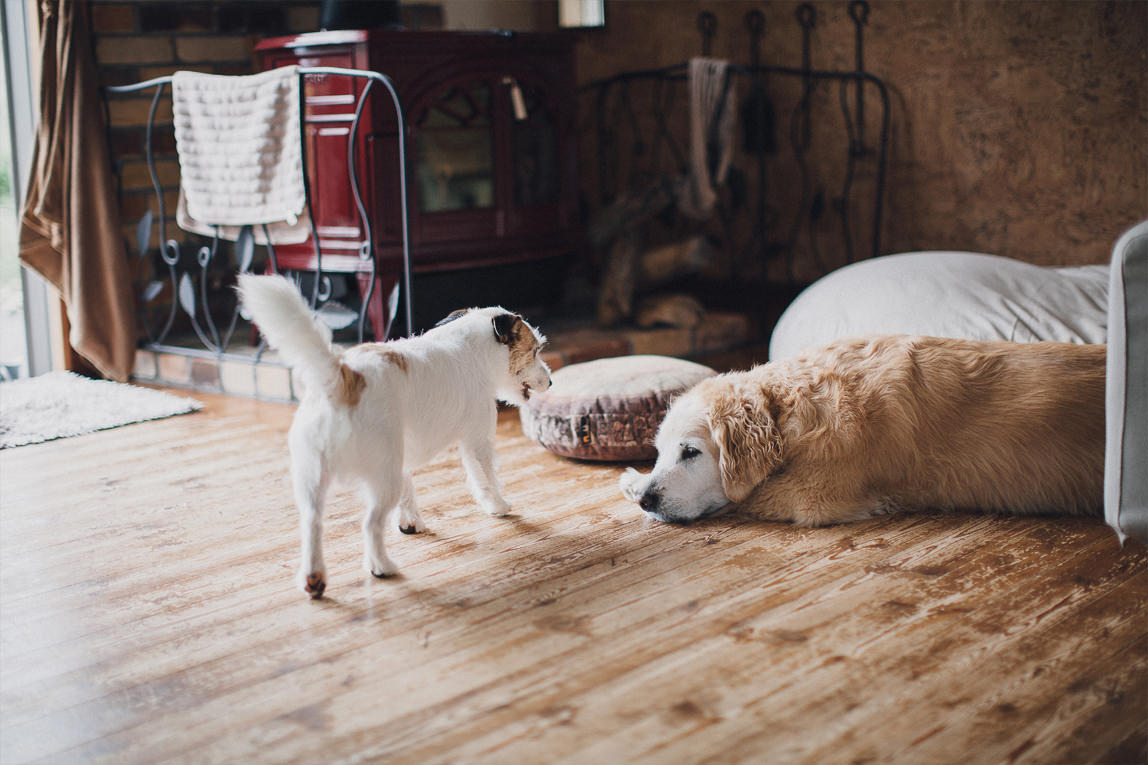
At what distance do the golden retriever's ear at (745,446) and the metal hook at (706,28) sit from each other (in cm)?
263

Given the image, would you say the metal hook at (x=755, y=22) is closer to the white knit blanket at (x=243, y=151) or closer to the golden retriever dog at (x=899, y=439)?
the white knit blanket at (x=243, y=151)

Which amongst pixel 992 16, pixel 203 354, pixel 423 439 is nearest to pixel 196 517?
pixel 423 439

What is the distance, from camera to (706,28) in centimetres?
438

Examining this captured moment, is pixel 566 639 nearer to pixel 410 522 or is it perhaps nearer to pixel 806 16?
pixel 410 522

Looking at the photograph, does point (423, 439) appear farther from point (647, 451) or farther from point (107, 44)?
point (107, 44)

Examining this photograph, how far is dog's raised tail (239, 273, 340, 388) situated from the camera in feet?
5.66

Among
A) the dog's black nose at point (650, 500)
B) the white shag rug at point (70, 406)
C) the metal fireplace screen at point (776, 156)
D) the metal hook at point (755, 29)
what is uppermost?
the metal hook at point (755, 29)

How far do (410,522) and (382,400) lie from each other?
1.45ft

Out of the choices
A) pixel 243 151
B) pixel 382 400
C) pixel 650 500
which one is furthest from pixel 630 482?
pixel 243 151

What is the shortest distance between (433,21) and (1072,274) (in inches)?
106

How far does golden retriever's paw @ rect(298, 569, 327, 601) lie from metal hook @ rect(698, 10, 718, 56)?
10.6 ft

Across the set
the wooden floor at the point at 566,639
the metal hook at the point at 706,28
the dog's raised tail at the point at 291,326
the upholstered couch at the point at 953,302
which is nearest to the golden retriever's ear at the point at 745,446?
the wooden floor at the point at 566,639

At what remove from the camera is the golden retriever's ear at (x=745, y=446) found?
2178mm

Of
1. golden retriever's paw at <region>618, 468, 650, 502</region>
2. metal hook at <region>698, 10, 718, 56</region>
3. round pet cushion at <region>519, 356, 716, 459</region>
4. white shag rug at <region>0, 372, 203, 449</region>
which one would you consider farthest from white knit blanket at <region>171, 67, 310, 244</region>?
metal hook at <region>698, 10, 718, 56</region>
